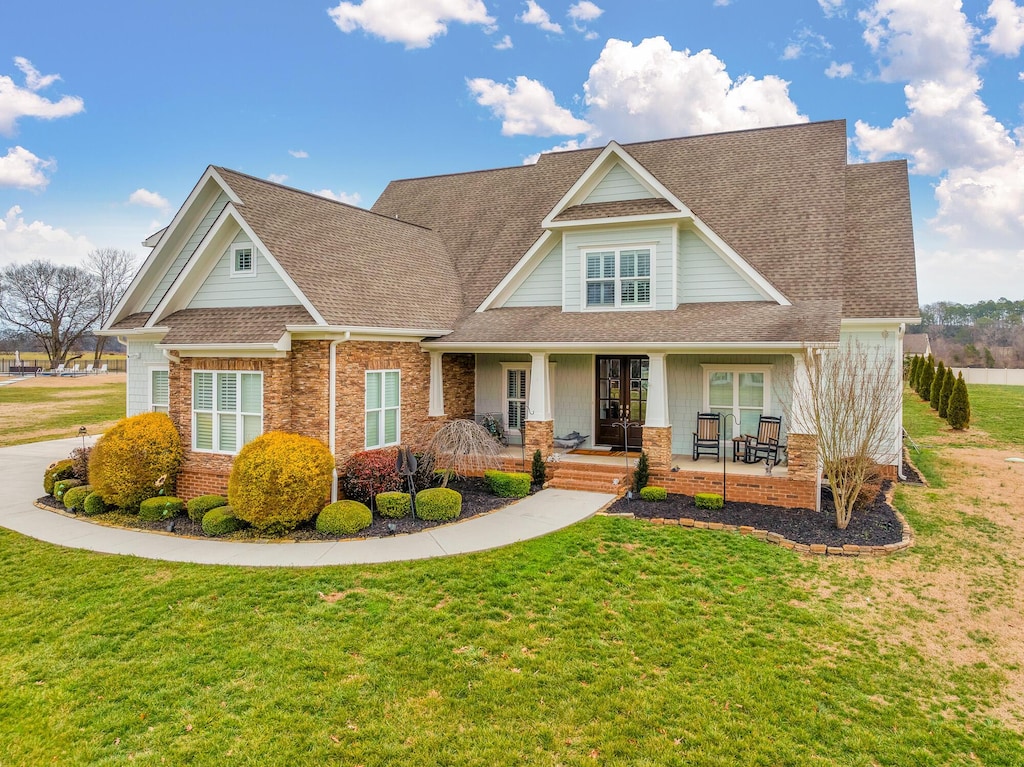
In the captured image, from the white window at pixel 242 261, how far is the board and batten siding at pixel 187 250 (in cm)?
151

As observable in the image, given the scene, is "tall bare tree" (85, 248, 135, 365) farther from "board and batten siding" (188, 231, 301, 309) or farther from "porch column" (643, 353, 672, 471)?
"porch column" (643, 353, 672, 471)

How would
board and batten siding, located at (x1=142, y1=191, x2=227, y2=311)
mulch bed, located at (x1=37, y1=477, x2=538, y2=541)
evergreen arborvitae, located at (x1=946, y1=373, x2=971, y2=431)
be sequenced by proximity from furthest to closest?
evergreen arborvitae, located at (x1=946, y1=373, x2=971, y2=431), board and batten siding, located at (x1=142, y1=191, x2=227, y2=311), mulch bed, located at (x1=37, y1=477, x2=538, y2=541)

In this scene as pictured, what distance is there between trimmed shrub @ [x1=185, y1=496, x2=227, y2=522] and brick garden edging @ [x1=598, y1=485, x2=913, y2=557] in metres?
8.33

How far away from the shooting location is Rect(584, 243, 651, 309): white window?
14.6m

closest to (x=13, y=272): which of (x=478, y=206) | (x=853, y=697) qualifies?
(x=478, y=206)

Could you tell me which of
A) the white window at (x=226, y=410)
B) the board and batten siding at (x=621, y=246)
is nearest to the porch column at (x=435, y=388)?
the board and batten siding at (x=621, y=246)

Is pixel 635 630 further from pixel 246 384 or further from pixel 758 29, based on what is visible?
pixel 758 29

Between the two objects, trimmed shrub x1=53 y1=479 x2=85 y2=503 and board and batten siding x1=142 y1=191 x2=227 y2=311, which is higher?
board and batten siding x1=142 y1=191 x2=227 y2=311

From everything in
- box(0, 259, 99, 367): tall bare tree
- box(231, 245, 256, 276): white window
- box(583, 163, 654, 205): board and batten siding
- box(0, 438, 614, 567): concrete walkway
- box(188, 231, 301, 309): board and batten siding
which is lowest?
box(0, 438, 614, 567): concrete walkway

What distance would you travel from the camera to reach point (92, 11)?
17.0 metres

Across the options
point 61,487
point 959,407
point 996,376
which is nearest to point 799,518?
point 61,487

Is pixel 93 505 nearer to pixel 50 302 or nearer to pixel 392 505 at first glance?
pixel 392 505

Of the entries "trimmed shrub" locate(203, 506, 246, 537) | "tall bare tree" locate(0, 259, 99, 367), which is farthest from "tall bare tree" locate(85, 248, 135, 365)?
"trimmed shrub" locate(203, 506, 246, 537)

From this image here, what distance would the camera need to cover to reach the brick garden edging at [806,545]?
9641mm
